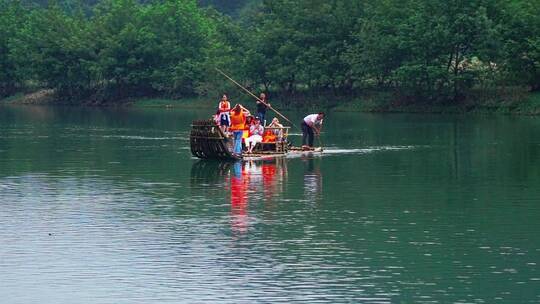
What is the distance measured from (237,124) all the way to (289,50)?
56014mm

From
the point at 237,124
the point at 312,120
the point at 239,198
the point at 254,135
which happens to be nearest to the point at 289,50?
the point at 312,120

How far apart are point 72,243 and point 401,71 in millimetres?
64541

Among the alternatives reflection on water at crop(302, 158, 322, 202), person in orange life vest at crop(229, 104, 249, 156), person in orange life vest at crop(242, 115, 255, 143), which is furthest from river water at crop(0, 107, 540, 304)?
person in orange life vest at crop(242, 115, 255, 143)

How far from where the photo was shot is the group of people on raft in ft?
149

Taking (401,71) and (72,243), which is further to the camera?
(401,71)

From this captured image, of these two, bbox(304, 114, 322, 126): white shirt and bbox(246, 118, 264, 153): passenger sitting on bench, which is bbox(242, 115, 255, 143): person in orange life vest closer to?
bbox(246, 118, 264, 153): passenger sitting on bench

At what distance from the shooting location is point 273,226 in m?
29.2

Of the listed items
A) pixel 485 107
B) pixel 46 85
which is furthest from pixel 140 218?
pixel 46 85

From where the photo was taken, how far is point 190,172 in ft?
140

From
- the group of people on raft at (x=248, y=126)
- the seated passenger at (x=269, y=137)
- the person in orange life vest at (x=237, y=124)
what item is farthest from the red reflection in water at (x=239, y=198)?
the seated passenger at (x=269, y=137)

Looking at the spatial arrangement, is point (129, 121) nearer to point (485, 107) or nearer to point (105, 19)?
point (485, 107)

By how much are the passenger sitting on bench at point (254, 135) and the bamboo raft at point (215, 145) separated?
24 centimetres

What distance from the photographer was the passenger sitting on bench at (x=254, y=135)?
4794cm

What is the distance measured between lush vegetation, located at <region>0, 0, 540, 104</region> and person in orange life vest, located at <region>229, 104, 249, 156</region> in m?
43.2
